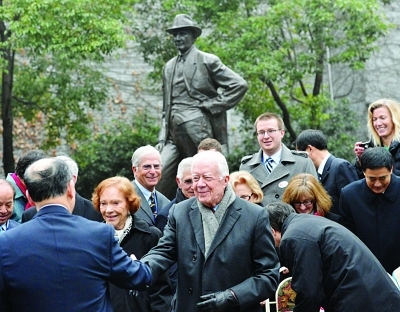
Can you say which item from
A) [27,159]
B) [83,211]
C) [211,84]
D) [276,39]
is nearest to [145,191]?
[83,211]

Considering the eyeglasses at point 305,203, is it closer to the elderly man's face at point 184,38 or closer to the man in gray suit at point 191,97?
the man in gray suit at point 191,97

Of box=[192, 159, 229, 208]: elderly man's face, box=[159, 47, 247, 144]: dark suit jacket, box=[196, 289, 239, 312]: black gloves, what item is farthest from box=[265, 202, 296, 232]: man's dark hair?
box=[159, 47, 247, 144]: dark suit jacket

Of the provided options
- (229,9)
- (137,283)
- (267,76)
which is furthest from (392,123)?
(229,9)

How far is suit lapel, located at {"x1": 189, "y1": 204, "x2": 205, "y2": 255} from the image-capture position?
625 centimetres

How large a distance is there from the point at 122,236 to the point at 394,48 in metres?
15.8

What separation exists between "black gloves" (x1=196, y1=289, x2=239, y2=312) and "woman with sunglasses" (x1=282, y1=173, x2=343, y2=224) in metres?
1.68

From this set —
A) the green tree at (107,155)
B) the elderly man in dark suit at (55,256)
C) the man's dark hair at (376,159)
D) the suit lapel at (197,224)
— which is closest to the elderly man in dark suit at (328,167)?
the man's dark hair at (376,159)

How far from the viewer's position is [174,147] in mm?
11195

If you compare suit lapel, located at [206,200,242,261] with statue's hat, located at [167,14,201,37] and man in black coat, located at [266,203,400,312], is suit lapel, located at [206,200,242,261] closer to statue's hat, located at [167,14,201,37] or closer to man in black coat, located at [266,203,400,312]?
man in black coat, located at [266,203,400,312]

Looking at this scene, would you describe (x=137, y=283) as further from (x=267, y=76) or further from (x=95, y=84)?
(x=95, y=84)

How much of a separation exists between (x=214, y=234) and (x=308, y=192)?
1495 mm

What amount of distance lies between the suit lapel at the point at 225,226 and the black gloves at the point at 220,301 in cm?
32

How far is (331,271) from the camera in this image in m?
5.96

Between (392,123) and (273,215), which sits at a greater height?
(392,123)
